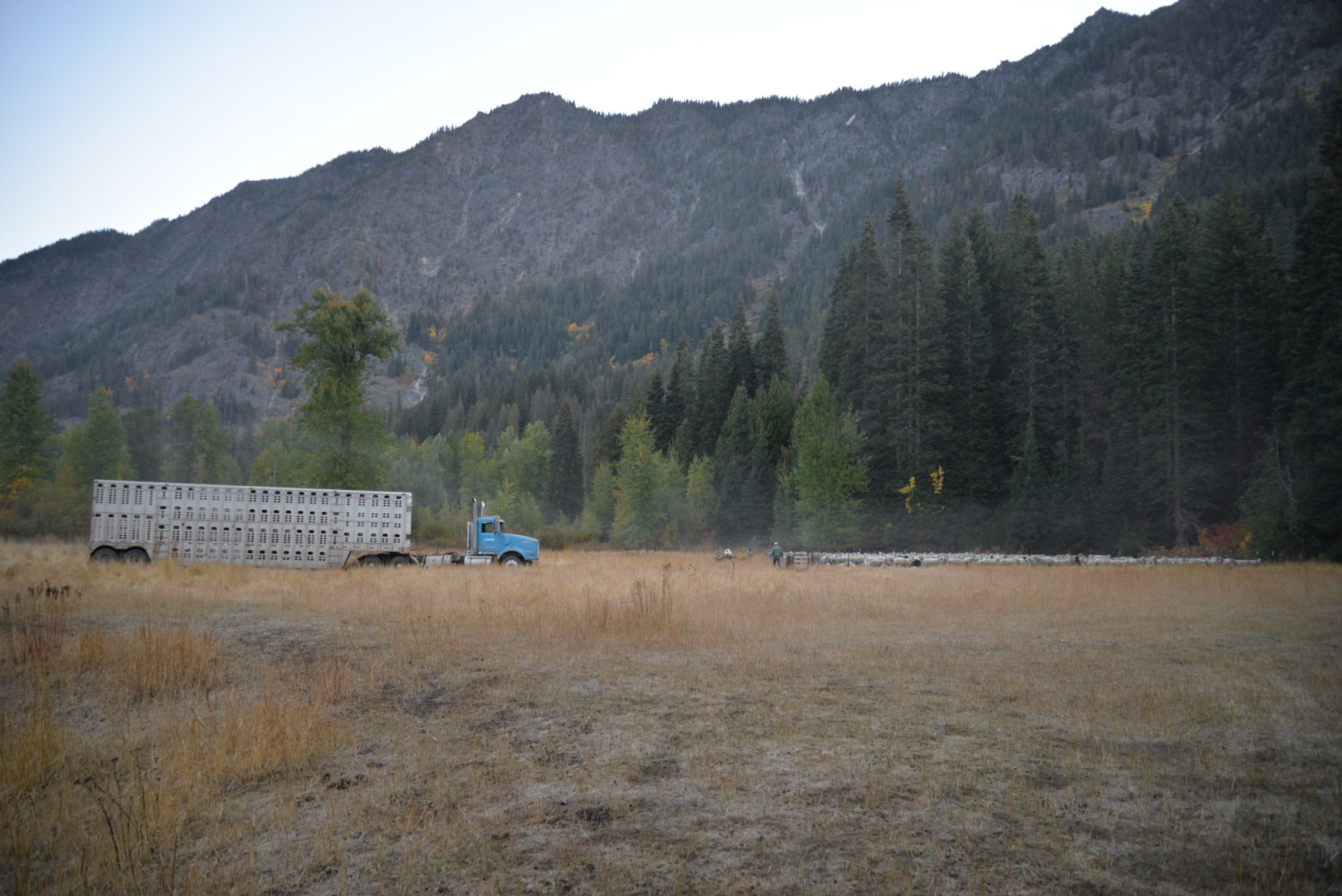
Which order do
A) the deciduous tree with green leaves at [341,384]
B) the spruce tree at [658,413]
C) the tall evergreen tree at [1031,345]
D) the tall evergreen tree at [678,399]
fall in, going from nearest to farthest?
the deciduous tree with green leaves at [341,384], the tall evergreen tree at [1031,345], the spruce tree at [658,413], the tall evergreen tree at [678,399]

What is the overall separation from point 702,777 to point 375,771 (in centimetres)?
303

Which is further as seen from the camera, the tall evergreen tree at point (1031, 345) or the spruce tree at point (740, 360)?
the spruce tree at point (740, 360)

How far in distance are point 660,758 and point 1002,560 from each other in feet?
114

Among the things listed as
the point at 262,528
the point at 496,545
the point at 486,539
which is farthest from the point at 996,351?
the point at 262,528

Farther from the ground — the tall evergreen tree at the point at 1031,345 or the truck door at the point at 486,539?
the tall evergreen tree at the point at 1031,345

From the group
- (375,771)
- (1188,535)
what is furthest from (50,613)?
(1188,535)

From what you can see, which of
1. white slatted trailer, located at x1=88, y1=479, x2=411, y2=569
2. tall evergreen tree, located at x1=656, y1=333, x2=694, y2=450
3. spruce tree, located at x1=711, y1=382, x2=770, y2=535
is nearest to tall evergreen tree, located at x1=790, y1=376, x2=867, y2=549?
spruce tree, located at x1=711, y1=382, x2=770, y2=535

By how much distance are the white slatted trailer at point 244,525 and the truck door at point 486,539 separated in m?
3.27

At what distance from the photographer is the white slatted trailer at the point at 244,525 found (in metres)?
30.2

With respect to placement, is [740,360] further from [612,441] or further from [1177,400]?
[1177,400]

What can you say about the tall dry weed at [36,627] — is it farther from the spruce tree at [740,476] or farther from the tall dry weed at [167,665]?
the spruce tree at [740,476]

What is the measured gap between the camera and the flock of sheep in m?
33.3

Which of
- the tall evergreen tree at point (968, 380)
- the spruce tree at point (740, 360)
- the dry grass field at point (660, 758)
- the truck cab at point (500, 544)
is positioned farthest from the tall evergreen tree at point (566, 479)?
the dry grass field at point (660, 758)

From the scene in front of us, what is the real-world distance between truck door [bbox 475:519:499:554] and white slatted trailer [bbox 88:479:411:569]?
10.7 feet
